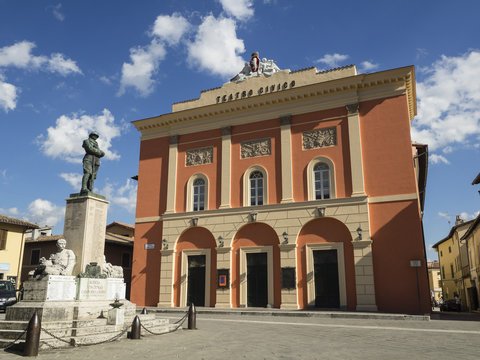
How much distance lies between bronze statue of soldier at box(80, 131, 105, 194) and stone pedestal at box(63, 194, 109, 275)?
409 mm

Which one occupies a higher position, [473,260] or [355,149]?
[355,149]

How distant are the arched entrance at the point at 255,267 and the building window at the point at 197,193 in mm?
2981

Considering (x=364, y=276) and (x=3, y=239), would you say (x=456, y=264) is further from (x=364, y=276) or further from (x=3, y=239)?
(x=3, y=239)

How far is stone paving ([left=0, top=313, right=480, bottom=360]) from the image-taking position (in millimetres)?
7414

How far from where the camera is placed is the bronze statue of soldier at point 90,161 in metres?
11.2

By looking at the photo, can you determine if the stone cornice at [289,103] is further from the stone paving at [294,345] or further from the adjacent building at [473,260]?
the adjacent building at [473,260]

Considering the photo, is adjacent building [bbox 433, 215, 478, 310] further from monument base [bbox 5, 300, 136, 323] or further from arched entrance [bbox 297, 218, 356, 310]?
monument base [bbox 5, 300, 136, 323]

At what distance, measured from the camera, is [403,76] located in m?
19.0

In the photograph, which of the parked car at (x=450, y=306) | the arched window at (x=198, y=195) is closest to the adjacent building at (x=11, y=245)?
the arched window at (x=198, y=195)

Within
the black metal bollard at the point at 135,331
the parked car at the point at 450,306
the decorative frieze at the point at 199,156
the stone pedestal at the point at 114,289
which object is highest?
the decorative frieze at the point at 199,156

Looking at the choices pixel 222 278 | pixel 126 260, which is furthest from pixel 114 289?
pixel 126 260

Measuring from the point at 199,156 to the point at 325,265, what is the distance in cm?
927

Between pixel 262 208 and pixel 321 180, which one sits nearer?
pixel 321 180

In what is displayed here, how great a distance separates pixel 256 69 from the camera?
23.0m
